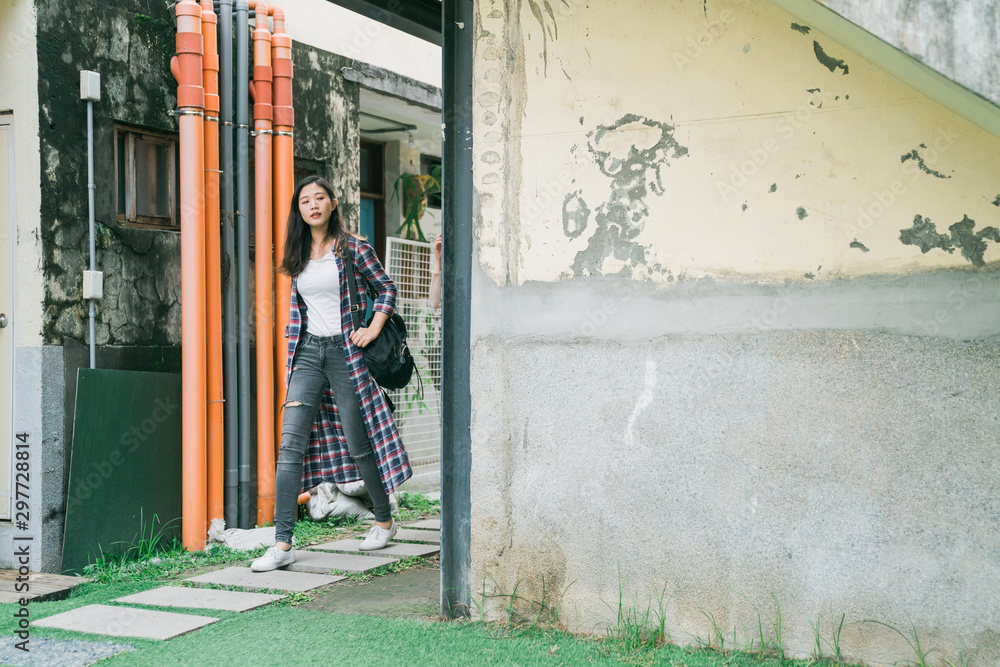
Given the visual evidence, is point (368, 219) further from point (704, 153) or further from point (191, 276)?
point (704, 153)

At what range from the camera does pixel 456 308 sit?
137 inches

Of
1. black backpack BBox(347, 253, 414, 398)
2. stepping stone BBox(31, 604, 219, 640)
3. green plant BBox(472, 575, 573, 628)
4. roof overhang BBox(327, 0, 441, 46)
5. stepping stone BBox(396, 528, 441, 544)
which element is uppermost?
roof overhang BBox(327, 0, 441, 46)

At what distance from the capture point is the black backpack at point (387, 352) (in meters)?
4.52

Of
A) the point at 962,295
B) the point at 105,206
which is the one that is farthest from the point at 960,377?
the point at 105,206

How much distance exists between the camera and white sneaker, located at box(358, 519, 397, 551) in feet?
16.0

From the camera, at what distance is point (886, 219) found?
283 cm

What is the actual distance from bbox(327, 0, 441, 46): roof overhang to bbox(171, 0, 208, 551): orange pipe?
124 cm

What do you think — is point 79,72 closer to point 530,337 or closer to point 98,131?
point 98,131

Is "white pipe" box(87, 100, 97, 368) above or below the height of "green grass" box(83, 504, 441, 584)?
above

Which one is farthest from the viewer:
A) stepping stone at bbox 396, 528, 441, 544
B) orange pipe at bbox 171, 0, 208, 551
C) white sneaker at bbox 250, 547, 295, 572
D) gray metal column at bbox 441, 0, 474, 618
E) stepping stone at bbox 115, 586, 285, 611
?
stepping stone at bbox 396, 528, 441, 544

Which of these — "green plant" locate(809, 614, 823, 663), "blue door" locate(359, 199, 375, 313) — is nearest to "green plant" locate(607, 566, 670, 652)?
"green plant" locate(809, 614, 823, 663)

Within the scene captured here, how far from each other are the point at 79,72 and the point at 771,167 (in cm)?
360

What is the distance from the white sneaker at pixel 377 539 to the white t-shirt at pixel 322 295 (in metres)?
1.14

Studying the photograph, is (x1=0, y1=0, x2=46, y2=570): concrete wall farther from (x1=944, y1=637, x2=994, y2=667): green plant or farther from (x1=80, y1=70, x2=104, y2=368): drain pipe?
(x1=944, y1=637, x2=994, y2=667): green plant
